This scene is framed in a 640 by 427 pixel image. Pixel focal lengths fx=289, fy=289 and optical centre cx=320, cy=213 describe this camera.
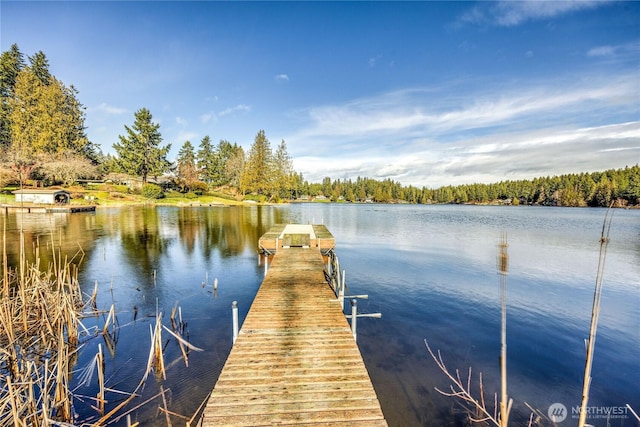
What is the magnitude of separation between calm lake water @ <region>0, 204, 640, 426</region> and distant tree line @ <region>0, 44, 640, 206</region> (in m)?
27.9

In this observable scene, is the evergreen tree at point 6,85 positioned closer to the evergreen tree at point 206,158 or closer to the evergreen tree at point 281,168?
the evergreen tree at point 206,158

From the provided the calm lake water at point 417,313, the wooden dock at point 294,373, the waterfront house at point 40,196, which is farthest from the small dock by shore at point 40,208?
the wooden dock at point 294,373

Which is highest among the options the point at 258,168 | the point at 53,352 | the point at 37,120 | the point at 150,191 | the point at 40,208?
the point at 37,120

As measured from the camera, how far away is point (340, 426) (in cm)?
→ 469

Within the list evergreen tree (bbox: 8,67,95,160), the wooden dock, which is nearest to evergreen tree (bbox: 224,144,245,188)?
evergreen tree (bbox: 8,67,95,160)

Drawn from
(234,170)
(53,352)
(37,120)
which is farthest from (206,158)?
(53,352)

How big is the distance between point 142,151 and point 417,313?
84002mm

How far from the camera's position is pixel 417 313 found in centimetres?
1345

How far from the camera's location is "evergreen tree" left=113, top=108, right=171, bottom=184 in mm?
75000

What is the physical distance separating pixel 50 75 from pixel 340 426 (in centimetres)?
10547

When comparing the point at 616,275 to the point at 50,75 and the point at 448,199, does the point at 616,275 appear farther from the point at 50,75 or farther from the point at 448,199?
the point at 448,199

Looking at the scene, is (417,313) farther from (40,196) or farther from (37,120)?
(37,120)

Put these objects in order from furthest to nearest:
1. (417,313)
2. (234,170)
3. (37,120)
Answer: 1. (234,170)
2. (37,120)
3. (417,313)

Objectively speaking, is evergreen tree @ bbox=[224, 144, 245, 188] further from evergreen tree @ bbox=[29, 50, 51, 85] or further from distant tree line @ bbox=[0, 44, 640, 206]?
evergreen tree @ bbox=[29, 50, 51, 85]
